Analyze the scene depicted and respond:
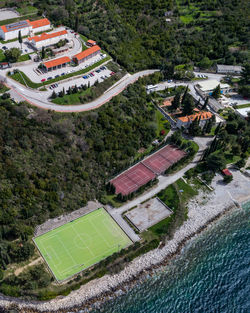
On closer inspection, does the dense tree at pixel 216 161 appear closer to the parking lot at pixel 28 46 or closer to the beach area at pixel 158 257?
the beach area at pixel 158 257

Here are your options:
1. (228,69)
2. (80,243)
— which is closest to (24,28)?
(228,69)

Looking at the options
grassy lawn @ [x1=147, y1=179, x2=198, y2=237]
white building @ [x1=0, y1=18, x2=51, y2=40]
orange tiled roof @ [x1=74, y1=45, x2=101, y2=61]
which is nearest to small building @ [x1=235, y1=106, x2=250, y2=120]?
grassy lawn @ [x1=147, y1=179, x2=198, y2=237]

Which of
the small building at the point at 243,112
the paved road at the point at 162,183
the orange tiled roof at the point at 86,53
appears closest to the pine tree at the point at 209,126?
the paved road at the point at 162,183

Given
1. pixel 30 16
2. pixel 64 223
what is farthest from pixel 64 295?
pixel 30 16

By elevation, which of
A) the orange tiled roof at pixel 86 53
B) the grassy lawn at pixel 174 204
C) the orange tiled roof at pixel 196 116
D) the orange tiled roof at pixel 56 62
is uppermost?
the orange tiled roof at pixel 86 53

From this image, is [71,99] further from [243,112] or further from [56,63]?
[243,112]

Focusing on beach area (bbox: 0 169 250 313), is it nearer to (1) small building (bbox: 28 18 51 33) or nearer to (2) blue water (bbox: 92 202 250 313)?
(2) blue water (bbox: 92 202 250 313)
